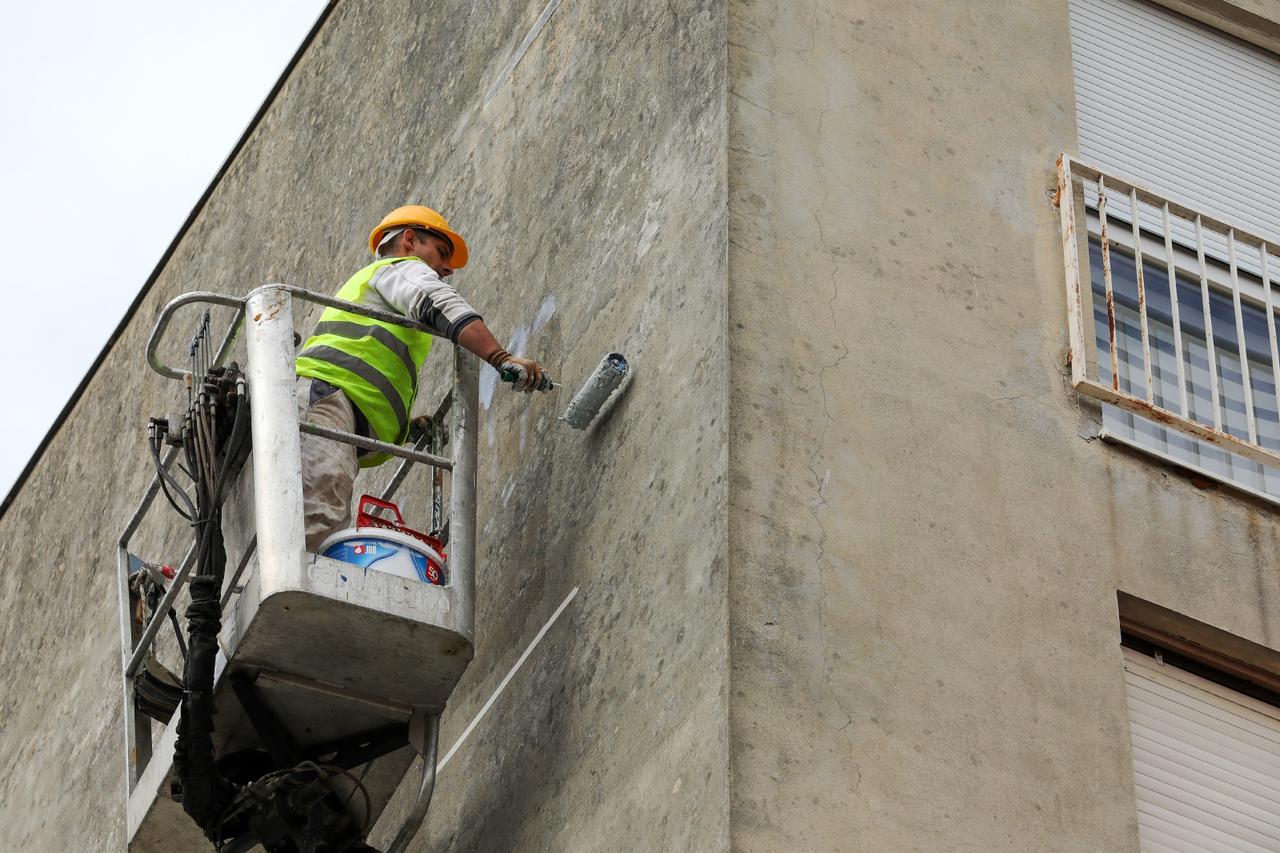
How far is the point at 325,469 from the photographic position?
33.8ft

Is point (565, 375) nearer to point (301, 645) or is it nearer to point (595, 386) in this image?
point (595, 386)

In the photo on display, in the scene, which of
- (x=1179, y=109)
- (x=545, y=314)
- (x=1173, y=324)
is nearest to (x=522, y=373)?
(x=545, y=314)

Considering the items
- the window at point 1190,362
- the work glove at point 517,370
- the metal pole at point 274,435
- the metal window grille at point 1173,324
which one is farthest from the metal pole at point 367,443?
the window at point 1190,362

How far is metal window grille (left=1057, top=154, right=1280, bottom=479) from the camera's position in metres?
10.3

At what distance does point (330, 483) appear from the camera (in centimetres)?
1032

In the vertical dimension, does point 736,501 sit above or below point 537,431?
below

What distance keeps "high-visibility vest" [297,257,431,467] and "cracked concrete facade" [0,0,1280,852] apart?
0.68 meters

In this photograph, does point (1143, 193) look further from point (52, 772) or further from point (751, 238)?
point (52, 772)

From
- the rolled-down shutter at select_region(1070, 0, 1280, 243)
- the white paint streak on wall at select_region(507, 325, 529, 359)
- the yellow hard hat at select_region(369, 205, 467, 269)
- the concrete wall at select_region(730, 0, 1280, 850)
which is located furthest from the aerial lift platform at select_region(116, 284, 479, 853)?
the rolled-down shutter at select_region(1070, 0, 1280, 243)

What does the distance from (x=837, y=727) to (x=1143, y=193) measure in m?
3.57

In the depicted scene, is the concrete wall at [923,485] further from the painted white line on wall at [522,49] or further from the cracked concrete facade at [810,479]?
the painted white line on wall at [522,49]

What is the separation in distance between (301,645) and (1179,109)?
17.5 ft

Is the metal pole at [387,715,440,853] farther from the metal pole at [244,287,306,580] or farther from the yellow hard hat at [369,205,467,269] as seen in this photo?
the yellow hard hat at [369,205,467,269]

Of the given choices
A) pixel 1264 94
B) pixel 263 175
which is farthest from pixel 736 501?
pixel 263 175
